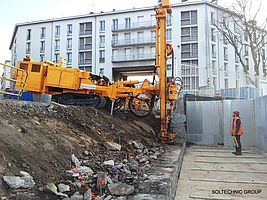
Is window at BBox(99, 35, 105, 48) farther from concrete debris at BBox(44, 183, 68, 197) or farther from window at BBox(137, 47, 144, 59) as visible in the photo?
concrete debris at BBox(44, 183, 68, 197)

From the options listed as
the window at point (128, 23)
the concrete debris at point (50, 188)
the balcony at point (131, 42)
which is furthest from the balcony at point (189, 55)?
the concrete debris at point (50, 188)

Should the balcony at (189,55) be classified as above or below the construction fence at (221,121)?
above

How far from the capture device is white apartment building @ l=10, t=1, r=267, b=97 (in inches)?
1518

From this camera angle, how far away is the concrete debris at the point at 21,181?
3288 millimetres

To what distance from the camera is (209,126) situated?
45.6 ft

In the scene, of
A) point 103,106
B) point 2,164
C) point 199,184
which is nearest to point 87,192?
point 2,164

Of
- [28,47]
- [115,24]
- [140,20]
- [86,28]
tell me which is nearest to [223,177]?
[140,20]

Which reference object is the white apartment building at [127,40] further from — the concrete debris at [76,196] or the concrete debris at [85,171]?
the concrete debris at [76,196]

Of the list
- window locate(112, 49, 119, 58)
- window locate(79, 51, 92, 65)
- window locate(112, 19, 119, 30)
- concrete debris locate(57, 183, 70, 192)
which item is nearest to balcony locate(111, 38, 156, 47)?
window locate(112, 49, 119, 58)

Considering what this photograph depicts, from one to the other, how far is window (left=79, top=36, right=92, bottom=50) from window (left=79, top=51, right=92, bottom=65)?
2.77 feet

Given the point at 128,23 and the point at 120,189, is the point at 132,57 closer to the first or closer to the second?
the point at 128,23

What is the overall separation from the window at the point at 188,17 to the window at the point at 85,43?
48.9 ft

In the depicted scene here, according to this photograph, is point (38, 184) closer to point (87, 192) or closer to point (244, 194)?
point (87, 192)

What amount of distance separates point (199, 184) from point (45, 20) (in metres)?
45.1
